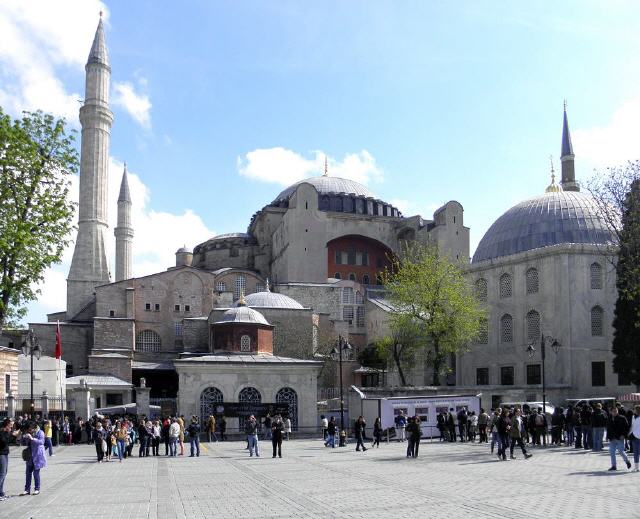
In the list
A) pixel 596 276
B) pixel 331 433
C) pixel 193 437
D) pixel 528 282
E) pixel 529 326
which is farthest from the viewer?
pixel 528 282

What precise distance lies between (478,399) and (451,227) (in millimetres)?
30000

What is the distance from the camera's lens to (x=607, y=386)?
1613 inches

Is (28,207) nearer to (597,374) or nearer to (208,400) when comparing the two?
(208,400)

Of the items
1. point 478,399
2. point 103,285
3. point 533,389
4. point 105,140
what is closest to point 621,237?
point 478,399

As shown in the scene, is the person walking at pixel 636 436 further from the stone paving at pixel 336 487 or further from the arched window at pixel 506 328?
the arched window at pixel 506 328

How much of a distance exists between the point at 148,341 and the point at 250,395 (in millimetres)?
19295

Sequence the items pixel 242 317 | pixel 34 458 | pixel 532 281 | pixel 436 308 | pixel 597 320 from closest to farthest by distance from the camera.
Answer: pixel 34 458 < pixel 436 308 < pixel 242 317 < pixel 597 320 < pixel 532 281

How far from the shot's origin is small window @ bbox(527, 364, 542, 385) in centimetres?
4200

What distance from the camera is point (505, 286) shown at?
45188 millimetres

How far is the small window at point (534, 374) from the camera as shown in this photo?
42.0 metres

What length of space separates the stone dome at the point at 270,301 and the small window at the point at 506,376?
508 inches

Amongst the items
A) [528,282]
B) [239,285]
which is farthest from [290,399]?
[239,285]

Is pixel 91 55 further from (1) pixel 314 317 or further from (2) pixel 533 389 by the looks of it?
(2) pixel 533 389

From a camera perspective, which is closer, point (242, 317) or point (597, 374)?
point (242, 317)
